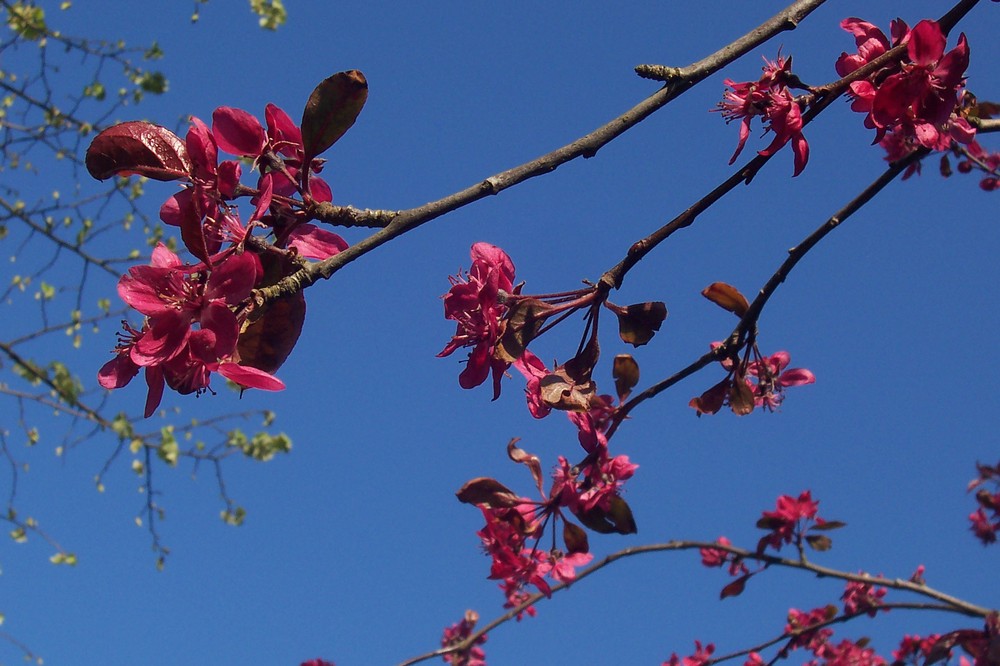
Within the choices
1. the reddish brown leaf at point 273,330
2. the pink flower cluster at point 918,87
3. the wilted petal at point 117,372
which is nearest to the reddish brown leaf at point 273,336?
the reddish brown leaf at point 273,330

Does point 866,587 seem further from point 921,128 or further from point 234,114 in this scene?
point 234,114

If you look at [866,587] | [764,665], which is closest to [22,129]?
[764,665]

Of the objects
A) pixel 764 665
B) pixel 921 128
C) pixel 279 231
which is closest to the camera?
pixel 279 231

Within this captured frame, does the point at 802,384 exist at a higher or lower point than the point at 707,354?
higher

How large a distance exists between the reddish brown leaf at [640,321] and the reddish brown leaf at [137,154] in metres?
0.72

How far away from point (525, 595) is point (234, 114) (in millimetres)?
2774

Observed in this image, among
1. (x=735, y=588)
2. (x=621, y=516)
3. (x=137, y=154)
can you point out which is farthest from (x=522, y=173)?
(x=735, y=588)

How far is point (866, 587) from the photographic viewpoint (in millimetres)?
4094

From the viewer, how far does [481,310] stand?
1.35 m

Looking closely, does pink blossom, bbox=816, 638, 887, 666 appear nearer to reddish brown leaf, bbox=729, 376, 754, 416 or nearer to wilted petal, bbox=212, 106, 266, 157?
reddish brown leaf, bbox=729, 376, 754, 416

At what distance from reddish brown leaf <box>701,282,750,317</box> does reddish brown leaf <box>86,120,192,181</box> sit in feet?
3.15

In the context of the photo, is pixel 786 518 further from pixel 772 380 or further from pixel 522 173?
pixel 522 173

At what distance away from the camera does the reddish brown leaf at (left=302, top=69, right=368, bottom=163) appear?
3.50 feet

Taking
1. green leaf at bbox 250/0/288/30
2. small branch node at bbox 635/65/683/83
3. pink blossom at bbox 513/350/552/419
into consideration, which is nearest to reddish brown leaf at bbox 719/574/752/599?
pink blossom at bbox 513/350/552/419
